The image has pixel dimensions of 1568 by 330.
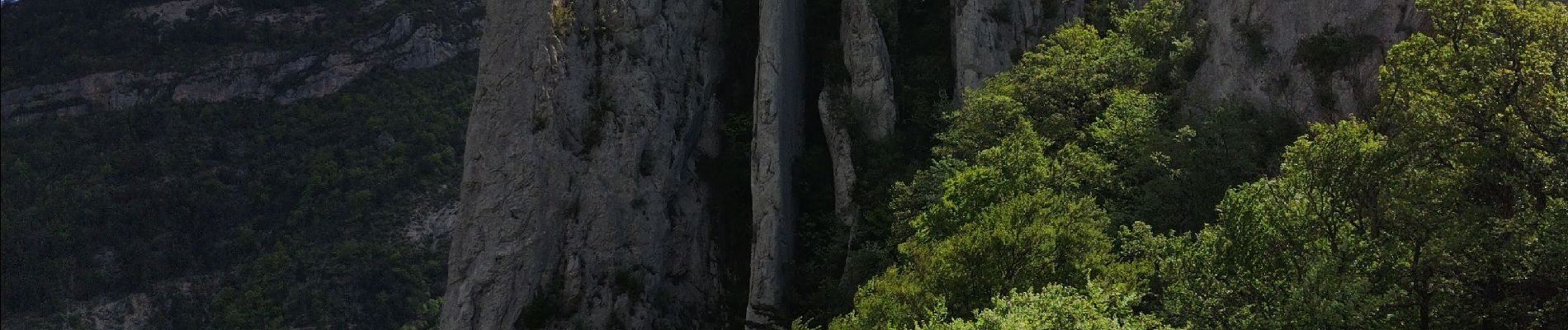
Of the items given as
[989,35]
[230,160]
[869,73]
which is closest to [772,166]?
[869,73]

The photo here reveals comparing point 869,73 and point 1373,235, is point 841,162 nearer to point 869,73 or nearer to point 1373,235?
point 869,73

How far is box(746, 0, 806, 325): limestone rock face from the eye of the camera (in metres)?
48.0

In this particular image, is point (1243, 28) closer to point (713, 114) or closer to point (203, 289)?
point (713, 114)

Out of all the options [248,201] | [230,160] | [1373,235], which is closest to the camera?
[1373,235]

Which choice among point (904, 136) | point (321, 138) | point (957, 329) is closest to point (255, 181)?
point (321, 138)

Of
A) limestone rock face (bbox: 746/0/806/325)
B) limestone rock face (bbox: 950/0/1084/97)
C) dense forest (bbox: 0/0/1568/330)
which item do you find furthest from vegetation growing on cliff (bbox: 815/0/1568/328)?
limestone rock face (bbox: 950/0/1084/97)

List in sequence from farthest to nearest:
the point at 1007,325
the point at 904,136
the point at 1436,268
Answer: the point at 904,136 → the point at 1007,325 → the point at 1436,268

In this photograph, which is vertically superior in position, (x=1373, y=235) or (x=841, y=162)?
(x=841, y=162)

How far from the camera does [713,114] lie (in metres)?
55.8

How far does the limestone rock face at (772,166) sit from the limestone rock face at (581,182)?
10.1ft

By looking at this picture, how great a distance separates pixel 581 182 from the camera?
51281 millimetres

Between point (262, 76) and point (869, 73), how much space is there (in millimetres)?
85667

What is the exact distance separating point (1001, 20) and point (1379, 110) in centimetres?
2437

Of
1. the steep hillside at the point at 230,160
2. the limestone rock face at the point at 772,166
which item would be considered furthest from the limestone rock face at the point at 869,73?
the steep hillside at the point at 230,160
